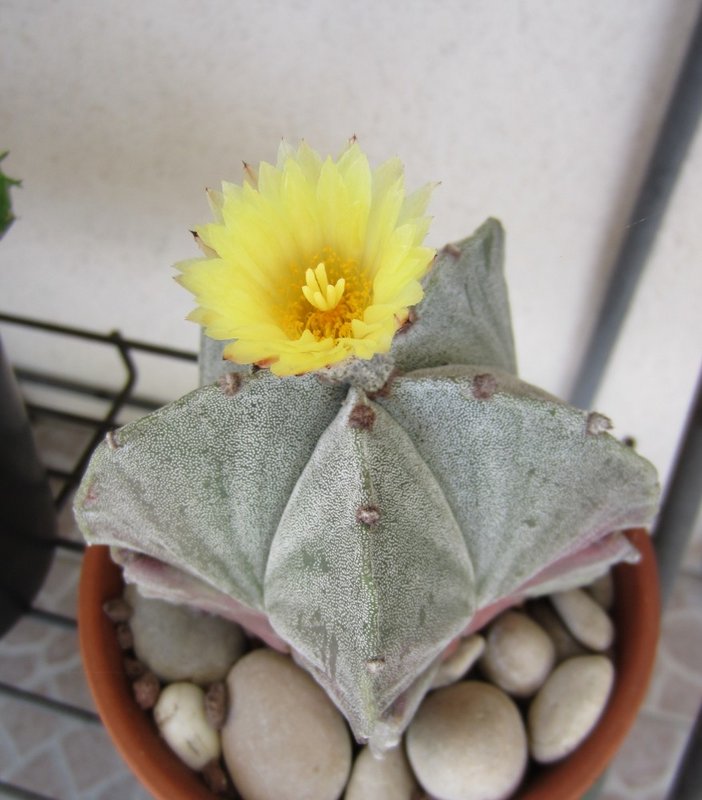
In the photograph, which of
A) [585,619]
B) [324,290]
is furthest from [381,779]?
[324,290]

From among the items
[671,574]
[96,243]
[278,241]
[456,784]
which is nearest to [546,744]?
[456,784]

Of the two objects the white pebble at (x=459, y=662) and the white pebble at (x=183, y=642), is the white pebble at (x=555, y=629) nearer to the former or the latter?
the white pebble at (x=459, y=662)

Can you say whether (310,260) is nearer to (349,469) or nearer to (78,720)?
(349,469)

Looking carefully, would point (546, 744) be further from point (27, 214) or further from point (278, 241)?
point (27, 214)

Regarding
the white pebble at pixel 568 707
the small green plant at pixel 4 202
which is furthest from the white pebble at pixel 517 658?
the small green plant at pixel 4 202

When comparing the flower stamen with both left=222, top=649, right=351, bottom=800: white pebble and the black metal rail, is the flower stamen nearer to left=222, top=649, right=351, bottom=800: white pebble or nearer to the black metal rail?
left=222, top=649, right=351, bottom=800: white pebble

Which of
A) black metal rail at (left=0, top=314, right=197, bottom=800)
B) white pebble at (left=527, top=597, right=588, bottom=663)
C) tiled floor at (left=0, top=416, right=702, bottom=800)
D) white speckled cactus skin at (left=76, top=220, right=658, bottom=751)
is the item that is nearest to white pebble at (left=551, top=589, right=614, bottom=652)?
white pebble at (left=527, top=597, right=588, bottom=663)
